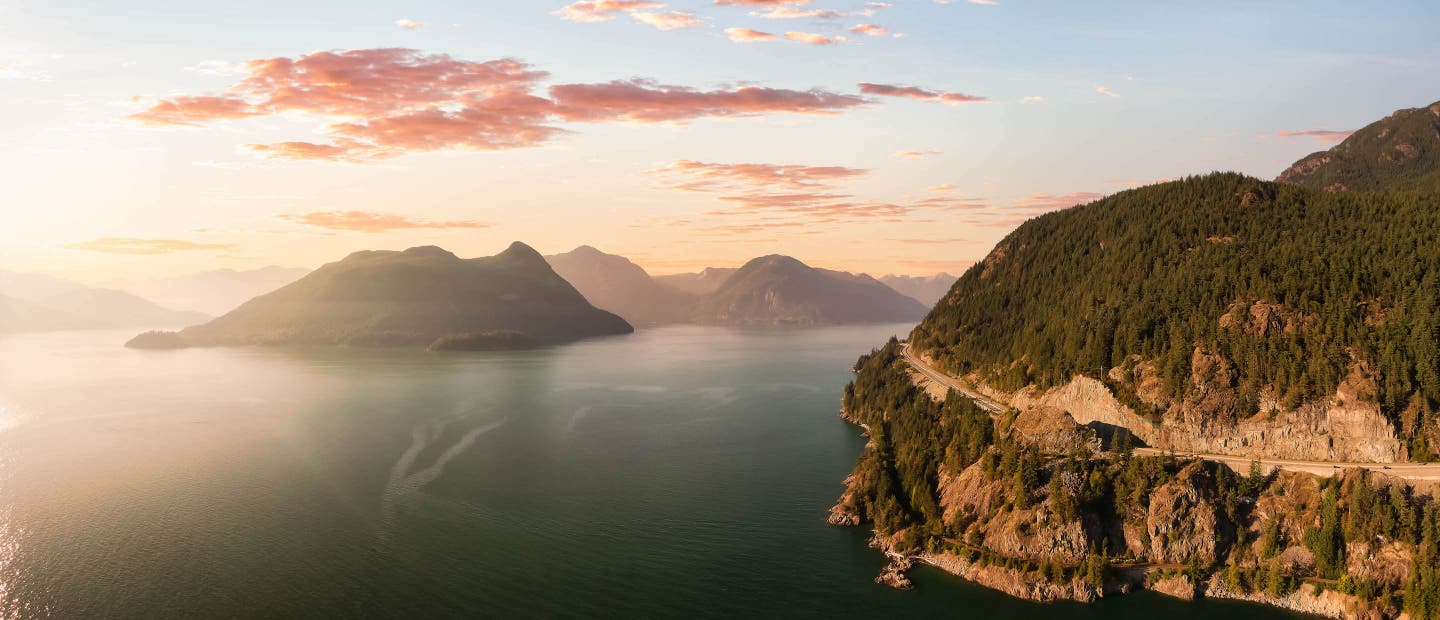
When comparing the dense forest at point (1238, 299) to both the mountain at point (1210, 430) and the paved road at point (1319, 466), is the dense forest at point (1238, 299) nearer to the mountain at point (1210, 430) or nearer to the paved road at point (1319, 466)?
the mountain at point (1210, 430)

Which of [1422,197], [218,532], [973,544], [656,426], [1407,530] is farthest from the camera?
[656,426]

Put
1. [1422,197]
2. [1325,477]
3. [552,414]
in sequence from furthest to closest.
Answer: [552,414], [1422,197], [1325,477]

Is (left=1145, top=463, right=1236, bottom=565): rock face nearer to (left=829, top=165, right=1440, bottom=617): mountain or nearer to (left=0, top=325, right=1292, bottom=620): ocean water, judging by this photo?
(left=829, top=165, right=1440, bottom=617): mountain

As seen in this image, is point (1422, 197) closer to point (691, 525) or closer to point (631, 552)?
point (691, 525)

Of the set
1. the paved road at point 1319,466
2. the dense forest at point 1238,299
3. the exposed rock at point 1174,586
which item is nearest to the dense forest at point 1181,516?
the exposed rock at point 1174,586

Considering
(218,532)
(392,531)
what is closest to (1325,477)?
(392,531)

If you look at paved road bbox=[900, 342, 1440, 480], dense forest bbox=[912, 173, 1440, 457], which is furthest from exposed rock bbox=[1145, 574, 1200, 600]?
dense forest bbox=[912, 173, 1440, 457]
